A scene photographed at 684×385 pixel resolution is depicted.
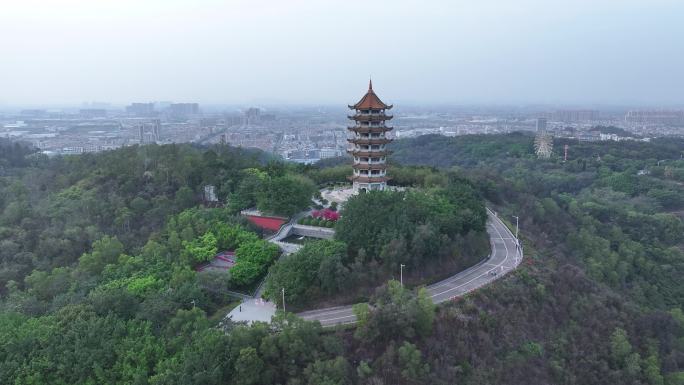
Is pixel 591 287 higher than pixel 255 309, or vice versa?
pixel 255 309

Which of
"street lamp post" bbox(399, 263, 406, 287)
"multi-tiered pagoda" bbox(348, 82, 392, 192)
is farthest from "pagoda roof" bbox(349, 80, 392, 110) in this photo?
"street lamp post" bbox(399, 263, 406, 287)

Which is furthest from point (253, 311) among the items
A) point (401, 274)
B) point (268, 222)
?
point (268, 222)

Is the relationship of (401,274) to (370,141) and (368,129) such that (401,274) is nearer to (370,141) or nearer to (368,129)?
(370,141)

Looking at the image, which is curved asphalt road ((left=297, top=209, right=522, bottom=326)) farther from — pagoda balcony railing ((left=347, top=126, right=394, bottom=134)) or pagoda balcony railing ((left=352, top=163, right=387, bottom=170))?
pagoda balcony railing ((left=347, top=126, right=394, bottom=134))

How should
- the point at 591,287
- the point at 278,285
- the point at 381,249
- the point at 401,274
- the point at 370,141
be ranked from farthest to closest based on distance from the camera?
the point at 370,141 → the point at 591,287 → the point at 381,249 → the point at 401,274 → the point at 278,285

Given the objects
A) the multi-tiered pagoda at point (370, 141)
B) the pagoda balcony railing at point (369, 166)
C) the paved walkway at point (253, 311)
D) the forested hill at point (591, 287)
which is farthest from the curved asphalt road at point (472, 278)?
the multi-tiered pagoda at point (370, 141)

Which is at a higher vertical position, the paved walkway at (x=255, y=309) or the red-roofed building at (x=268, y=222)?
the red-roofed building at (x=268, y=222)

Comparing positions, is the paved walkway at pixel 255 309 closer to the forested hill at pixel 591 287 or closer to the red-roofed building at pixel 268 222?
the red-roofed building at pixel 268 222
